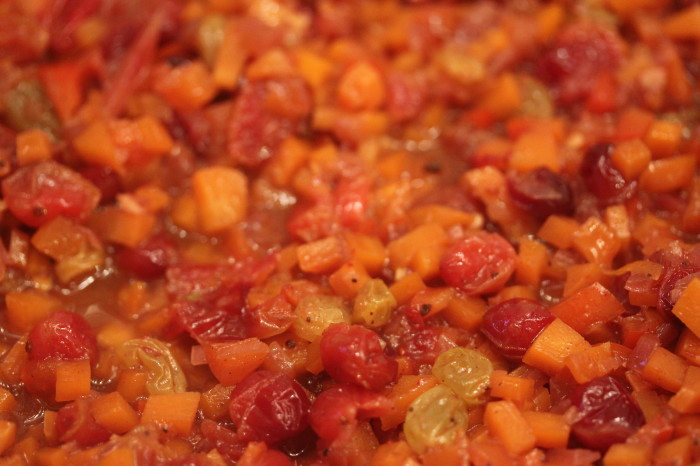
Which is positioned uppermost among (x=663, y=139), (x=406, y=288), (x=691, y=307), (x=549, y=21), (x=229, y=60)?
(x=549, y=21)

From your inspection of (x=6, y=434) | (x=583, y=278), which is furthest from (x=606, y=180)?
(x=6, y=434)

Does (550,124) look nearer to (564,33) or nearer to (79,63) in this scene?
(564,33)

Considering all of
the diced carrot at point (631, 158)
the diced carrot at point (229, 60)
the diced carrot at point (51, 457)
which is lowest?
the diced carrot at point (51, 457)

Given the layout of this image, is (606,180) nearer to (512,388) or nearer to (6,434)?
(512,388)

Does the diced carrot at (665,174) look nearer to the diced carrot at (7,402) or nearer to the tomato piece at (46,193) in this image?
the tomato piece at (46,193)

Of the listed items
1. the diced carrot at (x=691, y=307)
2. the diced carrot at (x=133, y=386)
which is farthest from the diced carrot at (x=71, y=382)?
the diced carrot at (x=691, y=307)
